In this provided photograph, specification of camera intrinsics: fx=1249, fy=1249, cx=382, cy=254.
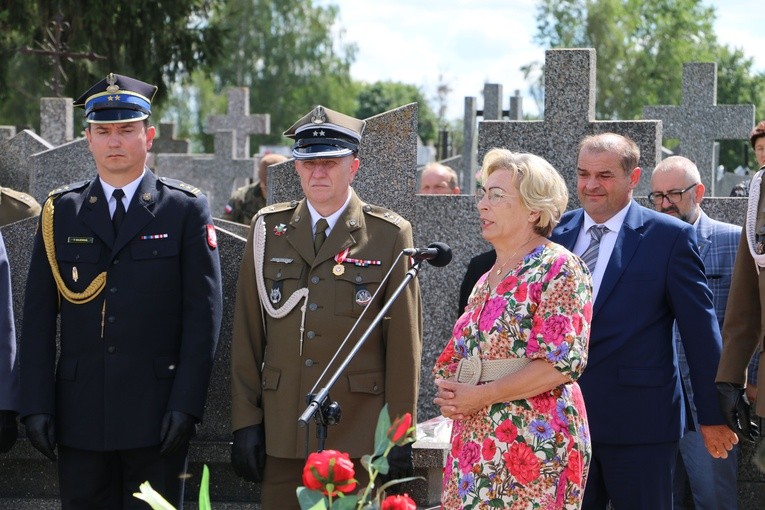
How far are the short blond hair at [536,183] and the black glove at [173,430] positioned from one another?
159cm

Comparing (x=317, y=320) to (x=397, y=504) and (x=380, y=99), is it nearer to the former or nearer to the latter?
(x=397, y=504)

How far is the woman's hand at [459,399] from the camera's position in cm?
405

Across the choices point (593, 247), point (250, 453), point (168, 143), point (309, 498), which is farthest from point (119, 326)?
point (168, 143)

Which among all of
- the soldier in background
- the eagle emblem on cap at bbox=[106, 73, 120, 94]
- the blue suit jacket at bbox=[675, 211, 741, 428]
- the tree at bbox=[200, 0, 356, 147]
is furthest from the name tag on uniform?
the tree at bbox=[200, 0, 356, 147]

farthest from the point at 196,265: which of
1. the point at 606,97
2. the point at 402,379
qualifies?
the point at 606,97

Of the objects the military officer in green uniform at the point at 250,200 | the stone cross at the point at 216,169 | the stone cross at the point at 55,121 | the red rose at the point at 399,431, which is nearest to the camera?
the red rose at the point at 399,431

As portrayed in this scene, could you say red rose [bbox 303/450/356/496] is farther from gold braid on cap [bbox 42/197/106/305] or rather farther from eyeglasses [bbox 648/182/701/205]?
eyeglasses [bbox 648/182/701/205]

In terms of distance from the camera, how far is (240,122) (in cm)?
2144

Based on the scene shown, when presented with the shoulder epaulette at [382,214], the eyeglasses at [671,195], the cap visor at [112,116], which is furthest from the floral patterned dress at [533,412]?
the eyeglasses at [671,195]

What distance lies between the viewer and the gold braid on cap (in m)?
4.96

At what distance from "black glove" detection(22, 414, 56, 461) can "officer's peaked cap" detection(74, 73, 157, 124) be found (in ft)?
3.90

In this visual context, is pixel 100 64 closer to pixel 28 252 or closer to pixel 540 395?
pixel 28 252

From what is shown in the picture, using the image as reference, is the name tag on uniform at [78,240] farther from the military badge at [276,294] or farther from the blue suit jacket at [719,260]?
the blue suit jacket at [719,260]

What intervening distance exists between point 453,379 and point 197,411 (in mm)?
1200
